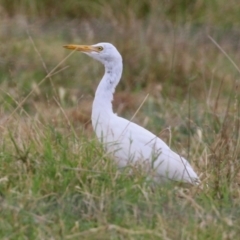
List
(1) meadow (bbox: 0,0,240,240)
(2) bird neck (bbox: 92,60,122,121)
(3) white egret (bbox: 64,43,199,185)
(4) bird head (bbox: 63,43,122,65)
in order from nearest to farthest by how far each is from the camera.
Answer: (1) meadow (bbox: 0,0,240,240) < (3) white egret (bbox: 64,43,199,185) < (2) bird neck (bbox: 92,60,122,121) < (4) bird head (bbox: 63,43,122,65)

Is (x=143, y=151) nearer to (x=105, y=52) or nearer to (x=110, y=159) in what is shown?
(x=110, y=159)

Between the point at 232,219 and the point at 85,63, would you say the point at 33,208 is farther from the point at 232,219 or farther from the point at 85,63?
the point at 85,63

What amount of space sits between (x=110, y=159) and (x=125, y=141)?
0.47 m

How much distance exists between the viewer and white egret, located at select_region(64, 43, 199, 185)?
18.0ft

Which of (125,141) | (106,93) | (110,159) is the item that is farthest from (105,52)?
(110,159)

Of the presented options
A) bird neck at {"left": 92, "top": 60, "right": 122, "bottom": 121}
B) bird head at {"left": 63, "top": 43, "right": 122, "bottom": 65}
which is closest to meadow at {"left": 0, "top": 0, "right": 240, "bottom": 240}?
bird neck at {"left": 92, "top": 60, "right": 122, "bottom": 121}

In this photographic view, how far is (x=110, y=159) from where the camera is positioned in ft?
17.3

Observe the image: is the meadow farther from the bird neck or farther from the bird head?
the bird head

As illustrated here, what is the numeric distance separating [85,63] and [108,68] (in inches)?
158

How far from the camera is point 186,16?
1150 centimetres

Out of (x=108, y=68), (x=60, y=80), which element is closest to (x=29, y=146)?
(x=108, y=68)

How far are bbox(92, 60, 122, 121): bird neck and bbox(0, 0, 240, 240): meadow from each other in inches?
4.6

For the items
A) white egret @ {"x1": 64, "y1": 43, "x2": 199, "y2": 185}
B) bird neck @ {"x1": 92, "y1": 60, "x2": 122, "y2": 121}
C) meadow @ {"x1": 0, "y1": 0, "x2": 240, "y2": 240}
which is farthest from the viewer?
bird neck @ {"x1": 92, "y1": 60, "x2": 122, "y2": 121}

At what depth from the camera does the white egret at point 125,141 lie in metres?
5.49
